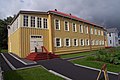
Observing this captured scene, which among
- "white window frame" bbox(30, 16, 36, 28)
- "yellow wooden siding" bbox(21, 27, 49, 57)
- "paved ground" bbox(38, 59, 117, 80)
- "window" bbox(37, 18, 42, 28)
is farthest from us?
"window" bbox(37, 18, 42, 28)

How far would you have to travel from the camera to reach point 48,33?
22.8 m

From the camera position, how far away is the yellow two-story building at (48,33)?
2012 centimetres

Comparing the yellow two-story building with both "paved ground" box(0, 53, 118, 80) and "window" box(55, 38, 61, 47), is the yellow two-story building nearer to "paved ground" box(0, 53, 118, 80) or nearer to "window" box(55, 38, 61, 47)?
"window" box(55, 38, 61, 47)

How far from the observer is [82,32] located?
105 ft

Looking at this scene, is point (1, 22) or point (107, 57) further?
point (1, 22)

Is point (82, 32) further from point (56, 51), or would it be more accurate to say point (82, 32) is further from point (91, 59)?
point (91, 59)

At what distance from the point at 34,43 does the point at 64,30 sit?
23.7 ft

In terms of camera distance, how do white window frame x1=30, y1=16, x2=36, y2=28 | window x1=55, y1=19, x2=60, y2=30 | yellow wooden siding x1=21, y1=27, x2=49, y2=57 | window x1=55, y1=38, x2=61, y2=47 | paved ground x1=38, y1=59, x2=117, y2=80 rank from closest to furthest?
1. paved ground x1=38, y1=59, x2=117, y2=80
2. yellow wooden siding x1=21, y1=27, x2=49, y2=57
3. white window frame x1=30, y1=16, x2=36, y2=28
4. window x1=55, y1=38, x2=61, y2=47
5. window x1=55, y1=19, x2=60, y2=30

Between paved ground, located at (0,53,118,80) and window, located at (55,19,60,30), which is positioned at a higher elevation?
window, located at (55,19,60,30)

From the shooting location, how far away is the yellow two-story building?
66.0 ft

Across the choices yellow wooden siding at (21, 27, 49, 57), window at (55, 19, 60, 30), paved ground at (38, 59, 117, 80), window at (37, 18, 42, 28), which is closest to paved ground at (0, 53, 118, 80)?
paved ground at (38, 59, 117, 80)

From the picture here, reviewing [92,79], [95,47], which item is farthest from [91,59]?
[95,47]

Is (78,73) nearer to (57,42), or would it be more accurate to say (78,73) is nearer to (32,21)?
(32,21)

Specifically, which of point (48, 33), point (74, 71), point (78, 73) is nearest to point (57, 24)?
point (48, 33)
